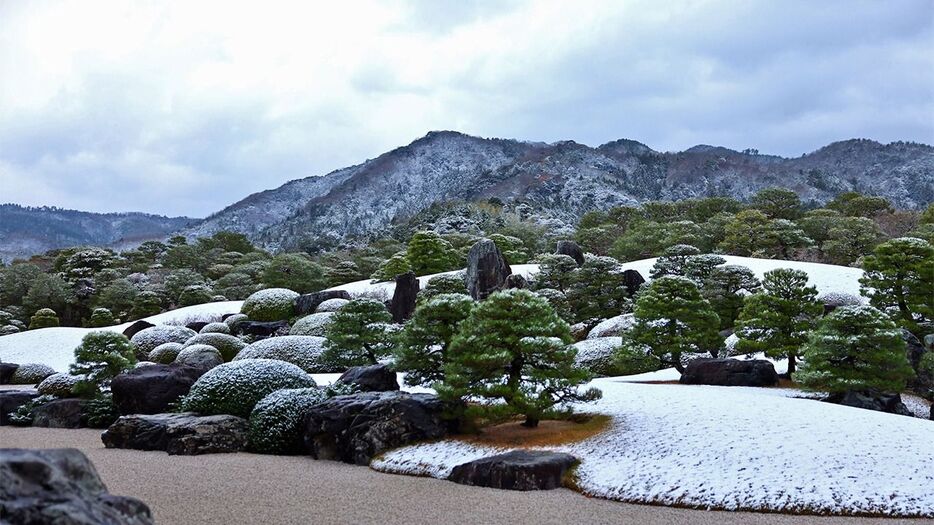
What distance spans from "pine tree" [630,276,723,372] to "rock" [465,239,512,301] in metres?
11.3

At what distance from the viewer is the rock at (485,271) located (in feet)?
89.7

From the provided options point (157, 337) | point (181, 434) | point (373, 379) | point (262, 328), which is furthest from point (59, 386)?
point (262, 328)

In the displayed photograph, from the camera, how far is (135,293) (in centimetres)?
4056

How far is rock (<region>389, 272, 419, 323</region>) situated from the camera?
88.6 ft

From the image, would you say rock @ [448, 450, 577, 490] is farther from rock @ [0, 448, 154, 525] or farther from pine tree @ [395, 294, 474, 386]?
rock @ [0, 448, 154, 525]

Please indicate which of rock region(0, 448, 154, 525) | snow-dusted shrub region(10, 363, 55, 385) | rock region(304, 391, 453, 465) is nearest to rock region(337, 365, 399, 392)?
rock region(304, 391, 453, 465)

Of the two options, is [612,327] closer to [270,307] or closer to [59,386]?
[270,307]

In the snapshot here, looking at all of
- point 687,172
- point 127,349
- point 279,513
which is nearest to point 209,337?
point 127,349

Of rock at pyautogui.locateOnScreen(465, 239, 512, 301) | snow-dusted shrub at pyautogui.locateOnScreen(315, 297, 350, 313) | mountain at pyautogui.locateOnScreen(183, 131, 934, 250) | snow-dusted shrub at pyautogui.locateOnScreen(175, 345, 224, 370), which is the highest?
mountain at pyautogui.locateOnScreen(183, 131, 934, 250)

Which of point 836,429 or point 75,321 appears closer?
point 836,429

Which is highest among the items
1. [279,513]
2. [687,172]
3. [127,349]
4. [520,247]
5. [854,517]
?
Result: [687,172]

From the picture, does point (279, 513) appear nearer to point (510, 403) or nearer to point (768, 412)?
point (510, 403)

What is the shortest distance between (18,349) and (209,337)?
1038cm

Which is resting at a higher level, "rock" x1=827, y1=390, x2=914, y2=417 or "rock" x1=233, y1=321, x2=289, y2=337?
"rock" x1=233, y1=321, x2=289, y2=337
